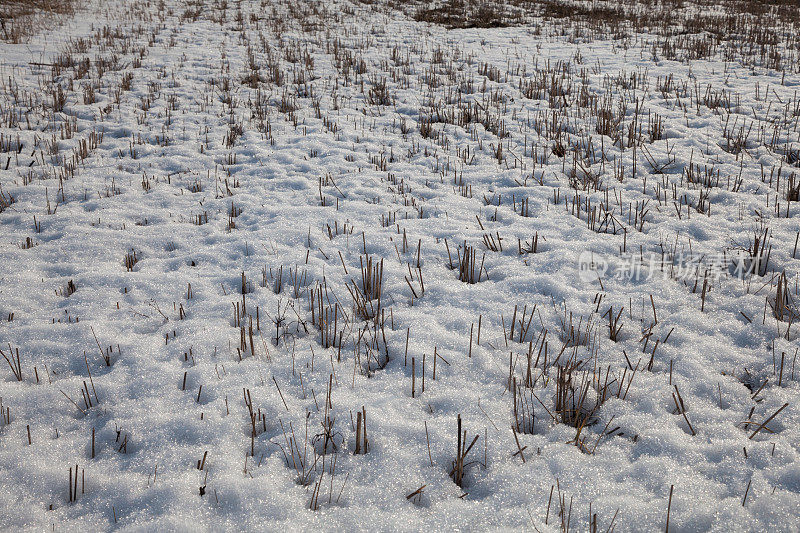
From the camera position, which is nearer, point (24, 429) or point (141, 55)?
point (24, 429)

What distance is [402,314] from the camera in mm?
3387

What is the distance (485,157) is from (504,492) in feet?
15.7

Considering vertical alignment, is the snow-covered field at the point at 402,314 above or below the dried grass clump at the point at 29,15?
below

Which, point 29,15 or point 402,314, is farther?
point 29,15

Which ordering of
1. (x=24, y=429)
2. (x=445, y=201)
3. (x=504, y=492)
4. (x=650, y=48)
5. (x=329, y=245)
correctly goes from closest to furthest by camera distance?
(x=504, y=492)
(x=24, y=429)
(x=329, y=245)
(x=445, y=201)
(x=650, y=48)

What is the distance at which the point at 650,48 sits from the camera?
38.1ft

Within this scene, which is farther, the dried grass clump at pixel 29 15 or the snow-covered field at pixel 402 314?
the dried grass clump at pixel 29 15

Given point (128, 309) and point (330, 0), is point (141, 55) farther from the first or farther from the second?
point (330, 0)

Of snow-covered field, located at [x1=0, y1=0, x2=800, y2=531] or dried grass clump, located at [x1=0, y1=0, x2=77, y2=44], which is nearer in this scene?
snow-covered field, located at [x1=0, y1=0, x2=800, y2=531]

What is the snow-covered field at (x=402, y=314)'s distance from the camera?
2131 mm

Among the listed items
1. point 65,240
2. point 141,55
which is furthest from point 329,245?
point 141,55

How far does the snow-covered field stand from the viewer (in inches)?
83.9

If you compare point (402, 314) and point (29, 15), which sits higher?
point (29, 15)

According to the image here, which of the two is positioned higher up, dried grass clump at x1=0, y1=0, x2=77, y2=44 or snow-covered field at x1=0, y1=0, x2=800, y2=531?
dried grass clump at x1=0, y1=0, x2=77, y2=44
